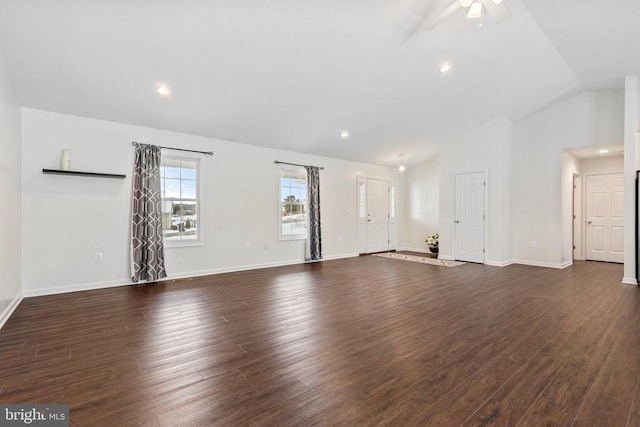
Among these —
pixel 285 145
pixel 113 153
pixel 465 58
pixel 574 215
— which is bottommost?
pixel 574 215

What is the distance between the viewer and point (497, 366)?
2191mm

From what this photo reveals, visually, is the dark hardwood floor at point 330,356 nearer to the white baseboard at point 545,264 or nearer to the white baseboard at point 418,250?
the white baseboard at point 545,264

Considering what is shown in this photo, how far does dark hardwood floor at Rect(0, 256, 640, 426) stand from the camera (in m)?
1.71

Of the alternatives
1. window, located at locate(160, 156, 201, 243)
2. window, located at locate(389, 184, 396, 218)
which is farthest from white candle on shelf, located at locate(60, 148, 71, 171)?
window, located at locate(389, 184, 396, 218)

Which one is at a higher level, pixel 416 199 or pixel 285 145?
pixel 285 145

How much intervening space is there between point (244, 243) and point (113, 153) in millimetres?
2640

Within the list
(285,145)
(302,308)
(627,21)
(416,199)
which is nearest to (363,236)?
(416,199)

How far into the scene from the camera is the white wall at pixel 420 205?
845 cm

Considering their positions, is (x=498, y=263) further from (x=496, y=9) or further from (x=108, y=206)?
(x=108, y=206)

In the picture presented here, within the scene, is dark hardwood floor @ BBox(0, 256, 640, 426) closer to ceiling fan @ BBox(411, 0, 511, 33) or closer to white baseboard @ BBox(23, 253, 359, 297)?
white baseboard @ BBox(23, 253, 359, 297)

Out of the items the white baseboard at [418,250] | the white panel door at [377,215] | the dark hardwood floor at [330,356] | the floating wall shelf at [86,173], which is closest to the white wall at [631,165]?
the dark hardwood floor at [330,356]

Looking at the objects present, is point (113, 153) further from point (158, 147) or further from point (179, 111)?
point (179, 111)

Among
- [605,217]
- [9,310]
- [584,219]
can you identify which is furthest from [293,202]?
[605,217]

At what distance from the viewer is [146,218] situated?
15.7 ft
